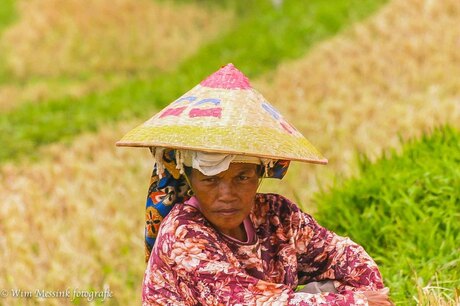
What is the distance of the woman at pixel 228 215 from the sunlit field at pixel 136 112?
0.51 meters

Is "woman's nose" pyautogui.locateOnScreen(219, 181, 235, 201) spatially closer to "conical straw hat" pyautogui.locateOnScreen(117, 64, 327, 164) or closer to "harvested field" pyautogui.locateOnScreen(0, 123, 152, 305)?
"conical straw hat" pyautogui.locateOnScreen(117, 64, 327, 164)

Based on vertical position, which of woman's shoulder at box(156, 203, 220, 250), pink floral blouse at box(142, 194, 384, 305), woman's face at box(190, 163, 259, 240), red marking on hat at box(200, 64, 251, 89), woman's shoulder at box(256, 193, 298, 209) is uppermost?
red marking on hat at box(200, 64, 251, 89)

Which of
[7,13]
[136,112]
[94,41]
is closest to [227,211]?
[136,112]

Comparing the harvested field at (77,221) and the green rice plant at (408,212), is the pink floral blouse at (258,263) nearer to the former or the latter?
the green rice plant at (408,212)

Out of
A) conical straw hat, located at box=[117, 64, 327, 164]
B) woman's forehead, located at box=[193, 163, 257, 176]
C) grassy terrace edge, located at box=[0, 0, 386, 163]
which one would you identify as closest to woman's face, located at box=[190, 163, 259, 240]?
woman's forehead, located at box=[193, 163, 257, 176]

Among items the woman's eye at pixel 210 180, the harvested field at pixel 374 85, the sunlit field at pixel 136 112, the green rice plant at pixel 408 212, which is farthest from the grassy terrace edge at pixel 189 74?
the woman's eye at pixel 210 180

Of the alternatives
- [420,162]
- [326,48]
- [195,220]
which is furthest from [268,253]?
[326,48]

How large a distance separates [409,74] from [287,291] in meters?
5.58

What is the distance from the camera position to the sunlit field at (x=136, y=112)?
5012 mm

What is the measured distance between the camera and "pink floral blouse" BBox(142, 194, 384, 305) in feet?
7.92

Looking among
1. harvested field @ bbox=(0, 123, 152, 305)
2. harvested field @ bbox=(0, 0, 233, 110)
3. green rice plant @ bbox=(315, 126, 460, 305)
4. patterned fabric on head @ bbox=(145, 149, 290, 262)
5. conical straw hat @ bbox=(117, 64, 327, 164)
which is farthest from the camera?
harvested field @ bbox=(0, 0, 233, 110)

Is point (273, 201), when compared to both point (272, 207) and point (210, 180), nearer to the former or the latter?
point (272, 207)

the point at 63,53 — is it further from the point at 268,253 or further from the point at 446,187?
the point at 268,253

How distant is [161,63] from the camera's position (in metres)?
13.2
